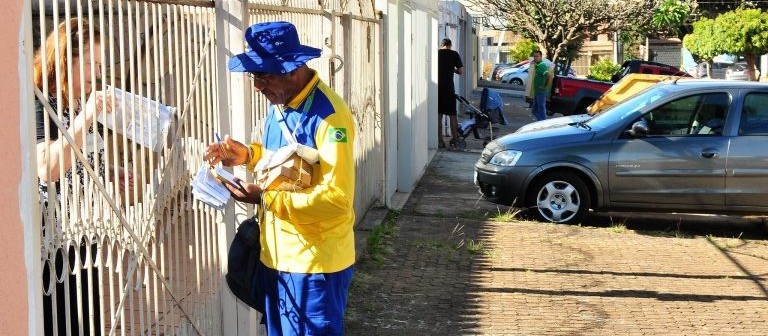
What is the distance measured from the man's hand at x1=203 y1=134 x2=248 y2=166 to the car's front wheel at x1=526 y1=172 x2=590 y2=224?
23.0ft

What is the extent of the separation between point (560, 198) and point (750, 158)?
1.90m

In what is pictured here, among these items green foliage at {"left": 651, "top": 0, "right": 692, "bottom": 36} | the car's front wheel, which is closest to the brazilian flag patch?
the car's front wheel

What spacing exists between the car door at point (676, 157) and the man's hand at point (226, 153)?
699 cm

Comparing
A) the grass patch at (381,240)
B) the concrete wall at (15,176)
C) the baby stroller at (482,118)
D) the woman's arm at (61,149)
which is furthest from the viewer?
the baby stroller at (482,118)

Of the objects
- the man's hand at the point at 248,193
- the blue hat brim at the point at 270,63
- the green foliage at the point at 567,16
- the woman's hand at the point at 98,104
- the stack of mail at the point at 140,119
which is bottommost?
the man's hand at the point at 248,193

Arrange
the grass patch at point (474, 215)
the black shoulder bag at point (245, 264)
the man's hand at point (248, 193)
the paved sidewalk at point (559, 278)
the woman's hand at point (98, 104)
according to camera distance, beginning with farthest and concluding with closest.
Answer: the grass patch at point (474, 215) → the paved sidewalk at point (559, 278) → the black shoulder bag at point (245, 264) → the man's hand at point (248, 193) → the woman's hand at point (98, 104)

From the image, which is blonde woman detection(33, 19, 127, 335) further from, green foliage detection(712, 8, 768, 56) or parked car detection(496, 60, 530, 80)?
parked car detection(496, 60, 530, 80)

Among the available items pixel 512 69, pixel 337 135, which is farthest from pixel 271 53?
pixel 512 69

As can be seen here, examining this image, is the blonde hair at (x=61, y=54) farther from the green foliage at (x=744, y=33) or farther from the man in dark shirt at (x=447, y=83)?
the green foliage at (x=744, y=33)

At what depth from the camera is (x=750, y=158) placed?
33.7 feet

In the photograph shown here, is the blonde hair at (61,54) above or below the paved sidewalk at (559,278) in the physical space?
above

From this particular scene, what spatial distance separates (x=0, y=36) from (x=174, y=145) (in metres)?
1.68

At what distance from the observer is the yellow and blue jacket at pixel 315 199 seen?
12.8ft

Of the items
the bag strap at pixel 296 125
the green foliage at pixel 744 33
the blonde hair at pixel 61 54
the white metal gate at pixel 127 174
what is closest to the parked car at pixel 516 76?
the green foliage at pixel 744 33
